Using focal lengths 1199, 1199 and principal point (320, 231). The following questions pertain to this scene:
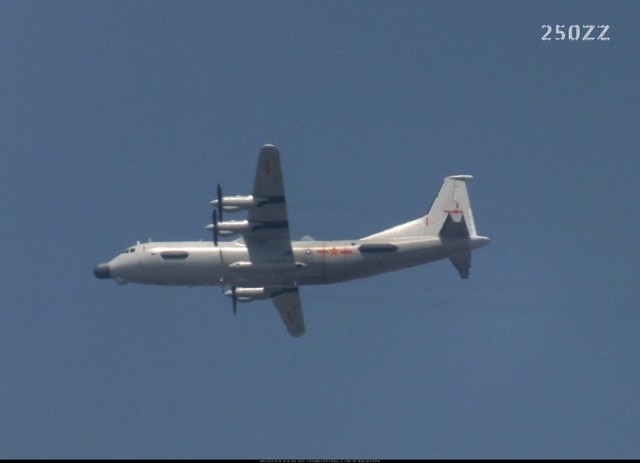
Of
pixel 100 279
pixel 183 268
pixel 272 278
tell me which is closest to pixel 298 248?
pixel 272 278

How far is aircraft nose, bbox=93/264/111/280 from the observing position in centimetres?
4831

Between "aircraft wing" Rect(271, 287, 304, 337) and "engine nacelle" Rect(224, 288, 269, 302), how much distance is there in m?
0.53

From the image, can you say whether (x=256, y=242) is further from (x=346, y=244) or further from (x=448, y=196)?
(x=448, y=196)

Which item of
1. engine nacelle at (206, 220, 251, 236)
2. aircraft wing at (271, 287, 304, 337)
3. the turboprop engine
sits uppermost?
engine nacelle at (206, 220, 251, 236)

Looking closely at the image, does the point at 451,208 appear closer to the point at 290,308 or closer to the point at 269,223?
the point at 269,223

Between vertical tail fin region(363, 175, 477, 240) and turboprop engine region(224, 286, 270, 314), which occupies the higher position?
vertical tail fin region(363, 175, 477, 240)

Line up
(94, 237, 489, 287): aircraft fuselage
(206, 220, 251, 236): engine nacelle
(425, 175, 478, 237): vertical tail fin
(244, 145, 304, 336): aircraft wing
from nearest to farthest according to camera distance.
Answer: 1. (244, 145, 304, 336): aircraft wing
2. (94, 237, 489, 287): aircraft fuselage
3. (206, 220, 251, 236): engine nacelle
4. (425, 175, 478, 237): vertical tail fin

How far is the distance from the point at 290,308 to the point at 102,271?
7846 millimetres

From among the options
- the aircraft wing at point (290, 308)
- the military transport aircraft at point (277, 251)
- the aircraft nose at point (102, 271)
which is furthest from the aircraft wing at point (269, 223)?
the aircraft nose at point (102, 271)

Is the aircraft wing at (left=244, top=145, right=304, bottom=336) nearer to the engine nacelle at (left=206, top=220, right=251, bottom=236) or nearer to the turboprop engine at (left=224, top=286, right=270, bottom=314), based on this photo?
the engine nacelle at (left=206, top=220, right=251, bottom=236)

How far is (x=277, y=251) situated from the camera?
46344 mm

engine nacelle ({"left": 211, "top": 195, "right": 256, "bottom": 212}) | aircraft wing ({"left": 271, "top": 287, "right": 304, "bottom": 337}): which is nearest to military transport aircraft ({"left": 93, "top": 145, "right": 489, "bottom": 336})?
engine nacelle ({"left": 211, "top": 195, "right": 256, "bottom": 212})

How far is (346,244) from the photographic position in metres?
46.1

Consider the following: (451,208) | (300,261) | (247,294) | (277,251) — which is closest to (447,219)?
(451,208)
